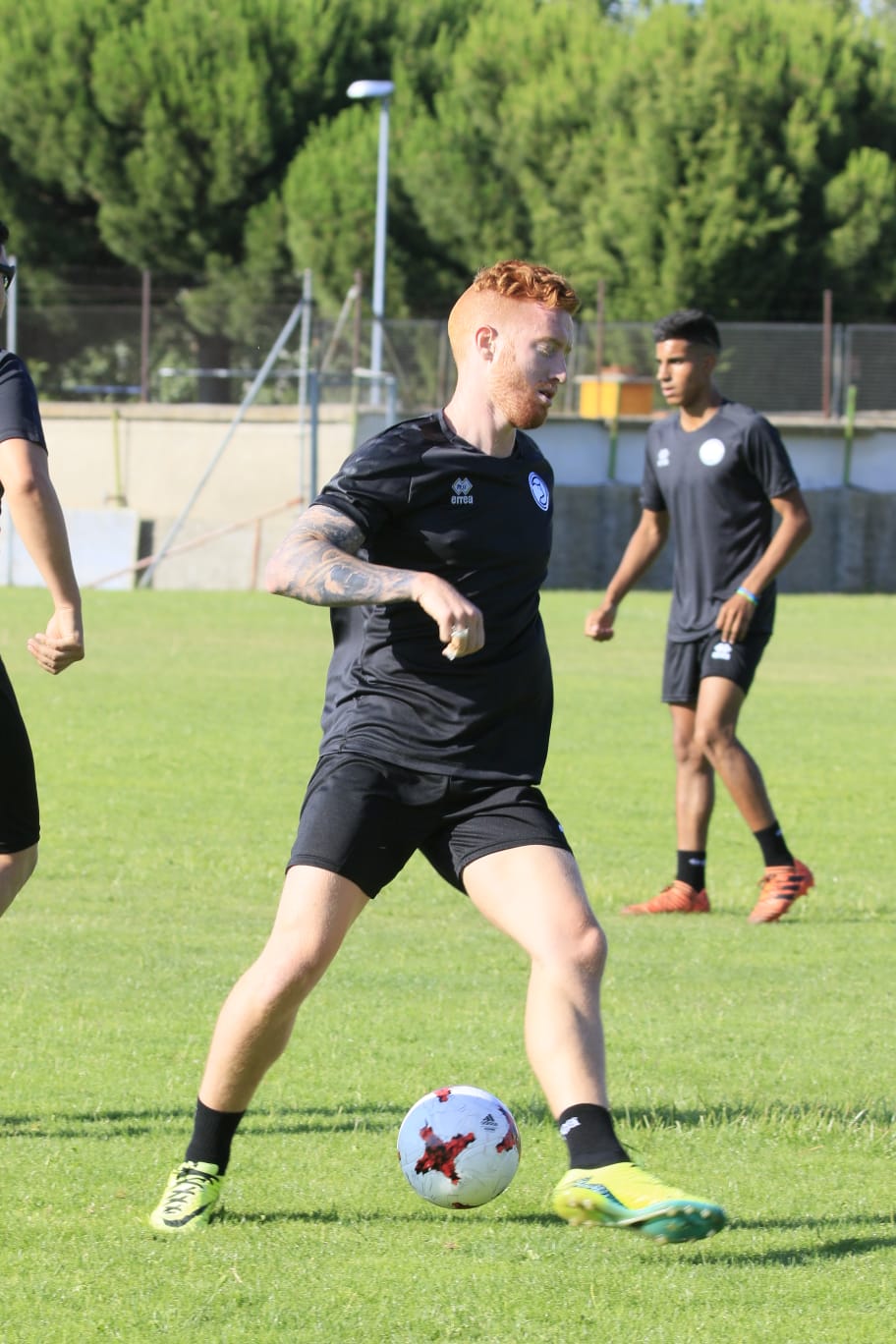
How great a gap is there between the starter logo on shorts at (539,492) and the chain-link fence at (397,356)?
31.9 m

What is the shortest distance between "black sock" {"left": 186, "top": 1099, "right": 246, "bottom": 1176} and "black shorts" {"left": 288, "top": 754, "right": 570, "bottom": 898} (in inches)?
23.3

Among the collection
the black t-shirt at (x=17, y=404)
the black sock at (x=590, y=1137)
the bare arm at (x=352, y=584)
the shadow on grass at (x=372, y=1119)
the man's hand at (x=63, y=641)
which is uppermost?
the black t-shirt at (x=17, y=404)

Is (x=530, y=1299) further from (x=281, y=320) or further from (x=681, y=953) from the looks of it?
(x=281, y=320)

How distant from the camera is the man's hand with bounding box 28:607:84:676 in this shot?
500 centimetres

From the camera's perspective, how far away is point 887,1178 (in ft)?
16.0

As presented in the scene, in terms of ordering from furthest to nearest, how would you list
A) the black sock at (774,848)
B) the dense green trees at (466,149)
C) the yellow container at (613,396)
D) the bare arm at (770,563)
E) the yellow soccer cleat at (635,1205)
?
the dense green trees at (466,149)
the yellow container at (613,396)
the black sock at (774,848)
the bare arm at (770,563)
the yellow soccer cleat at (635,1205)

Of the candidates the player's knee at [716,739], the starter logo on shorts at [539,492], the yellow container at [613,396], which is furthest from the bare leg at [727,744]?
the yellow container at [613,396]

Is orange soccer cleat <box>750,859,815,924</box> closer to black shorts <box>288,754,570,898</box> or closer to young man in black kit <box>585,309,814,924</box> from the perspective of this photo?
young man in black kit <box>585,309,814,924</box>

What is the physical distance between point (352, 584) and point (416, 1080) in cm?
217

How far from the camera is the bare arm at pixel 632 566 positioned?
342 inches

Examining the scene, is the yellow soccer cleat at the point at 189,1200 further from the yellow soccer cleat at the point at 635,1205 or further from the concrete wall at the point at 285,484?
the concrete wall at the point at 285,484

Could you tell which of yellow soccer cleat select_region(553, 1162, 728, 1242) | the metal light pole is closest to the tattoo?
yellow soccer cleat select_region(553, 1162, 728, 1242)

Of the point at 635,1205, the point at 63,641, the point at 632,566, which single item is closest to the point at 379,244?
the point at 632,566

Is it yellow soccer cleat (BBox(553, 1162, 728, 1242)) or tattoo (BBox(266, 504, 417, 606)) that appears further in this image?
tattoo (BBox(266, 504, 417, 606))
